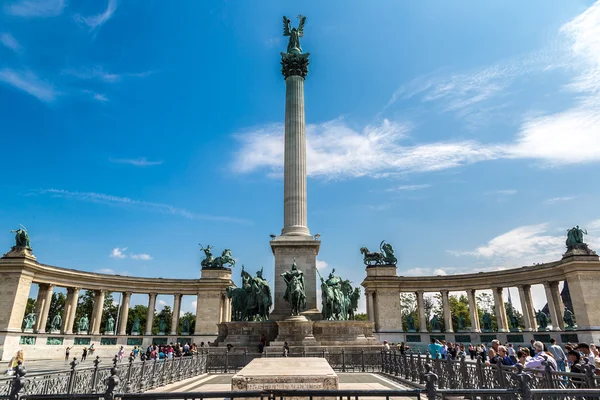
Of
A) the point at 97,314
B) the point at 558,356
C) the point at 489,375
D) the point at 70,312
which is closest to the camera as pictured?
the point at 489,375

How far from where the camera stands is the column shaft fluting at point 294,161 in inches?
1250

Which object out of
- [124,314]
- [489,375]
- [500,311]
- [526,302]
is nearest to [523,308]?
[526,302]

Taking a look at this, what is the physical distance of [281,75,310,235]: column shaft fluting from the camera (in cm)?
3176

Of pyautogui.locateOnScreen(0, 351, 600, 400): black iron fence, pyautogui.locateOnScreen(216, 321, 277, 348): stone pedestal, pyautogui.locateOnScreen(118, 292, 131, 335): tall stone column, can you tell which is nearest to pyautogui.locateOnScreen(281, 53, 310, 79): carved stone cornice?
pyautogui.locateOnScreen(216, 321, 277, 348): stone pedestal

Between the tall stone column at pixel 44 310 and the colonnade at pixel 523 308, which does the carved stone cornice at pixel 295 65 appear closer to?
the colonnade at pixel 523 308

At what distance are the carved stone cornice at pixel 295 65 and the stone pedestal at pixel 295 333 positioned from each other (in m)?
24.3

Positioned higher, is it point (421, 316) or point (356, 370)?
point (421, 316)

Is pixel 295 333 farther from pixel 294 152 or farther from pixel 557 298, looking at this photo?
pixel 557 298

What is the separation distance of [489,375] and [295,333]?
15907 mm

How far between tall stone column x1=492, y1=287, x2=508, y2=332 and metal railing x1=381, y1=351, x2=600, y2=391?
44521 millimetres

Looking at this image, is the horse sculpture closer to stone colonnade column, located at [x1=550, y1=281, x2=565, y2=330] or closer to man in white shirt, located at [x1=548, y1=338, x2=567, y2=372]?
stone colonnade column, located at [x1=550, y1=281, x2=565, y2=330]

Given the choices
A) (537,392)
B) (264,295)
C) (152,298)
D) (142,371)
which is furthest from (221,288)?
(537,392)

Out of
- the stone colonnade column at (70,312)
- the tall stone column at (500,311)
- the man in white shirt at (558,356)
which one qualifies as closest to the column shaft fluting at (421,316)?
the tall stone column at (500,311)

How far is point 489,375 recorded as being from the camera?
10375 millimetres
